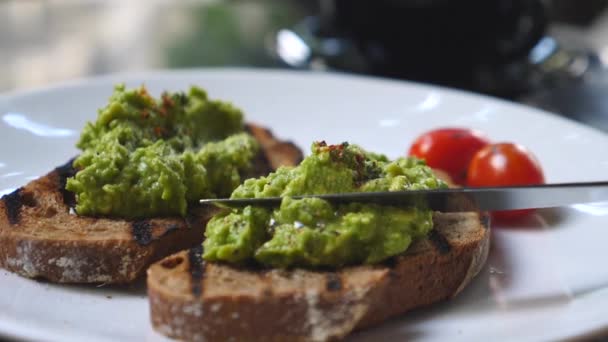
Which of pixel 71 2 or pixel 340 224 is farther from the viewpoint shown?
pixel 71 2

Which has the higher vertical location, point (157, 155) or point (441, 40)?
point (441, 40)

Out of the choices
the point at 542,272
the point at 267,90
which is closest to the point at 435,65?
Answer: the point at 267,90

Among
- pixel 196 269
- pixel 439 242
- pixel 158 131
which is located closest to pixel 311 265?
pixel 196 269

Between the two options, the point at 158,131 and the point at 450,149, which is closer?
the point at 158,131

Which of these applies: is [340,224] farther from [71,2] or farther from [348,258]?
[71,2]

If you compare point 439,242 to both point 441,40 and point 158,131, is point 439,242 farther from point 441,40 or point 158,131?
point 441,40

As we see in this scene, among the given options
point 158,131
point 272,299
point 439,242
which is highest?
point 158,131

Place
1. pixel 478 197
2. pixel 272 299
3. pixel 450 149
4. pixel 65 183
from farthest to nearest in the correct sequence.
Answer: pixel 450 149
pixel 65 183
pixel 478 197
pixel 272 299
